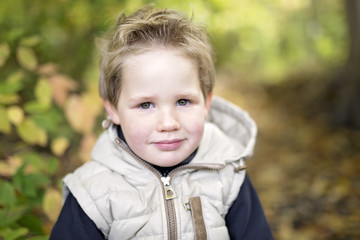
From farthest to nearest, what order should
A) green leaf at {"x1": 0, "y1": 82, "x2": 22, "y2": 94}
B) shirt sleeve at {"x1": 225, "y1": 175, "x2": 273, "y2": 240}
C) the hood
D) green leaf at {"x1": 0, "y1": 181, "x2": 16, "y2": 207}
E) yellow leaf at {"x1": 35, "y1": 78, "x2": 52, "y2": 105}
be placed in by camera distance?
yellow leaf at {"x1": 35, "y1": 78, "x2": 52, "y2": 105} → green leaf at {"x1": 0, "y1": 82, "x2": 22, "y2": 94} → green leaf at {"x1": 0, "y1": 181, "x2": 16, "y2": 207} → the hood → shirt sleeve at {"x1": 225, "y1": 175, "x2": 273, "y2": 240}

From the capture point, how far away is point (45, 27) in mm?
3719

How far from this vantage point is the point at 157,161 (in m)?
1.75

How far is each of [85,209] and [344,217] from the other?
2.29 meters

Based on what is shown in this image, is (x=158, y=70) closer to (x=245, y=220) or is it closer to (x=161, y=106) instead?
(x=161, y=106)

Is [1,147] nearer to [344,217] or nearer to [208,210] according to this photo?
[208,210]

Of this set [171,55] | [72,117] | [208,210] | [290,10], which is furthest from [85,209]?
[290,10]

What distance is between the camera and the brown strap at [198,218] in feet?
5.71

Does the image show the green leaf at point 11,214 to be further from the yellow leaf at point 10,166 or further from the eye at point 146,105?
the eye at point 146,105

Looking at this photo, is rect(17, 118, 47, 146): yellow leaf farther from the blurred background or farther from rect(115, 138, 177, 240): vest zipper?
rect(115, 138, 177, 240): vest zipper

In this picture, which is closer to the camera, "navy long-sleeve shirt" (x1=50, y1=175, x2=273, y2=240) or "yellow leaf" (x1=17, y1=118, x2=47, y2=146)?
"navy long-sleeve shirt" (x1=50, y1=175, x2=273, y2=240)

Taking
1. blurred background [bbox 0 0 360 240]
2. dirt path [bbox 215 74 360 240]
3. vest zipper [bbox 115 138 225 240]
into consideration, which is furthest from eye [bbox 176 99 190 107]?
dirt path [bbox 215 74 360 240]

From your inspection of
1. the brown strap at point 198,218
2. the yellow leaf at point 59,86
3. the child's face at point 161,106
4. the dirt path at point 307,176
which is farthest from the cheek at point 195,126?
the dirt path at point 307,176

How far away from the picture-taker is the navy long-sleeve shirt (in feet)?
5.56

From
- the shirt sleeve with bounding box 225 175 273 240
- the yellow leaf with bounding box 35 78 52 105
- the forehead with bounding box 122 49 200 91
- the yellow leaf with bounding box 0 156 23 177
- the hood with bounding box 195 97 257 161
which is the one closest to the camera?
the forehead with bounding box 122 49 200 91
